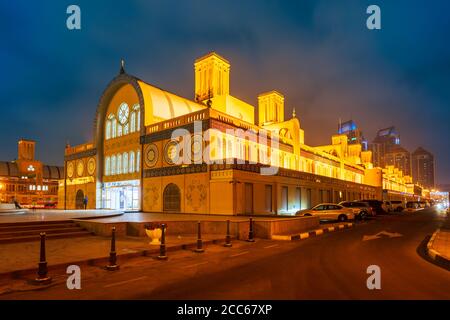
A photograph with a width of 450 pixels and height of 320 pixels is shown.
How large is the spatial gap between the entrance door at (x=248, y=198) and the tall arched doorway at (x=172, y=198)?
629 cm

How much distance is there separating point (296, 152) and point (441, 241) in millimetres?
27808

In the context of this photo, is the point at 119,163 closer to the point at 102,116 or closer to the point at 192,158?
the point at 102,116

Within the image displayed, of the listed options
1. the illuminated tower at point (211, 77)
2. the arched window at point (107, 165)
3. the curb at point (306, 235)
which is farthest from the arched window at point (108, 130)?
the curb at point (306, 235)

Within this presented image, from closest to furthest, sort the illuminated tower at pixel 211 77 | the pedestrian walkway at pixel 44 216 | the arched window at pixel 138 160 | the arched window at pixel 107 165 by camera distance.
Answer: the pedestrian walkway at pixel 44 216, the arched window at pixel 138 160, the arched window at pixel 107 165, the illuminated tower at pixel 211 77

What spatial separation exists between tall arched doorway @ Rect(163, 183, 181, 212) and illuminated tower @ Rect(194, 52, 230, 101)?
55.0ft

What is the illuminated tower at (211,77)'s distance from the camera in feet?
138

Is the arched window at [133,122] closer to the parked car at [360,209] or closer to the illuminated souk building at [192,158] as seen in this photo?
the illuminated souk building at [192,158]

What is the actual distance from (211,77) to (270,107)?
558 inches

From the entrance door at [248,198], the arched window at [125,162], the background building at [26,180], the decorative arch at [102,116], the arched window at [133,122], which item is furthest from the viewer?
the background building at [26,180]

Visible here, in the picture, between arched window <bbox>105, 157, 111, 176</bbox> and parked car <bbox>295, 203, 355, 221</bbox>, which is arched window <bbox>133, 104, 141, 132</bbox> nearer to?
arched window <bbox>105, 157, 111, 176</bbox>

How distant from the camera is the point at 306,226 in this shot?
2000cm

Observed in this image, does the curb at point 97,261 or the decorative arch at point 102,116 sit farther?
the decorative arch at point 102,116

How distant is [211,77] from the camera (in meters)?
42.2
